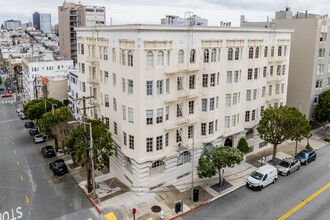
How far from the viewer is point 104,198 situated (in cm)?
3325

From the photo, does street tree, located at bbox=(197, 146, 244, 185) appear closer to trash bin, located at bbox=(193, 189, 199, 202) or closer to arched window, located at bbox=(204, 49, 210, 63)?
trash bin, located at bbox=(193, 189, 199, 202)

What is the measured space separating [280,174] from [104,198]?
24099 mm

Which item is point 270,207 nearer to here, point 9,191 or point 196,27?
point 196,27

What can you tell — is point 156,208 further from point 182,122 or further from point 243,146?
point 243,146

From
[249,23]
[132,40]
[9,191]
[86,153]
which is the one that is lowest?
[9,191]

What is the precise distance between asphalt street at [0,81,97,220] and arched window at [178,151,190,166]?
39.9 feet

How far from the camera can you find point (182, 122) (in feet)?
113

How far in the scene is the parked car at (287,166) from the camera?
1531 inches

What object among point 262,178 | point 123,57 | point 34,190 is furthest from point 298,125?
point 34,190

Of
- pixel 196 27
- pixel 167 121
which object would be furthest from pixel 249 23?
pixel 167 121

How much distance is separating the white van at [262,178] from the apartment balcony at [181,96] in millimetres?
12750

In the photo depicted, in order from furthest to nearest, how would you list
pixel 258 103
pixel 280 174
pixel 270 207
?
pixel 258 103 → pixel 280 174 → pixel 270 207

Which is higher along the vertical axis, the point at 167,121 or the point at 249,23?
the point at 249,23

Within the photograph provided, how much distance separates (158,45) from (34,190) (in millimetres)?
23887
